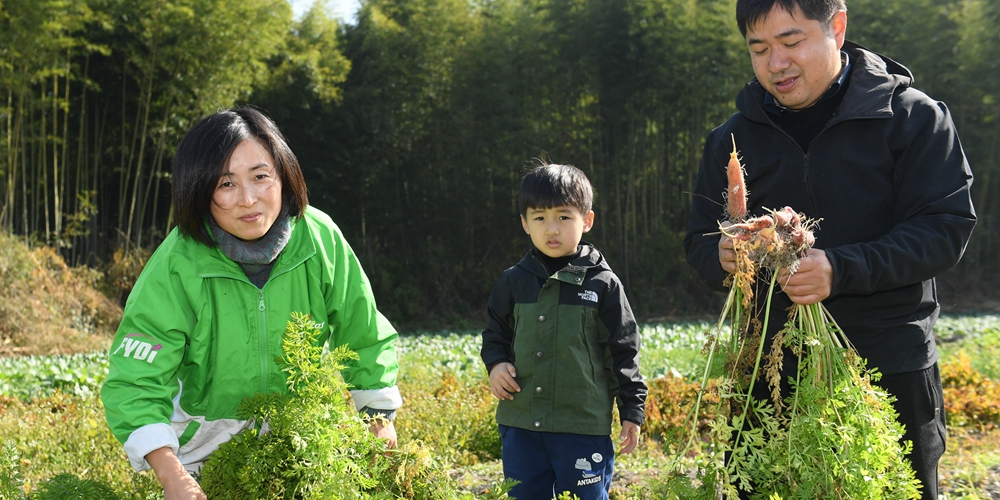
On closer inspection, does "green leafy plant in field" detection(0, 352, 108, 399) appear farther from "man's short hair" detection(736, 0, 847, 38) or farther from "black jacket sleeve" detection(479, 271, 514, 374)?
"man's short hair" detection(736, 0, 847, 38)

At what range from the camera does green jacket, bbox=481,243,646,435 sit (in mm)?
2914

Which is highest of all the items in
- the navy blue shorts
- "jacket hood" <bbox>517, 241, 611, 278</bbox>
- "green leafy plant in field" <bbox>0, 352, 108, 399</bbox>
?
"jacket hood" <bbox>517, 241, 611, 278</bbox>

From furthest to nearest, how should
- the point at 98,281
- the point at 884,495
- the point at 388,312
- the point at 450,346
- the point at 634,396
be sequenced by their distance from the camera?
the point at 388,312 < the point at 98,281 < the point at 450,346 < the point at 634,396 < the point at 884,495

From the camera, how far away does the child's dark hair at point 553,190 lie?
9.95ft

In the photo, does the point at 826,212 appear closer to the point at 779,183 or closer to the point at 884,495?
the point at 779,183

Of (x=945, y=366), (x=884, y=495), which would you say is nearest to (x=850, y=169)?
(x=884, y=495)

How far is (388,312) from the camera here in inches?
592

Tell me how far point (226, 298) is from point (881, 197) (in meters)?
1.88

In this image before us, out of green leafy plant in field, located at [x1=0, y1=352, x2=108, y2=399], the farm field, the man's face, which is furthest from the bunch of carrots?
green leafy plant in field, located at [x1=0, y1=352, x2=108, y2=399]

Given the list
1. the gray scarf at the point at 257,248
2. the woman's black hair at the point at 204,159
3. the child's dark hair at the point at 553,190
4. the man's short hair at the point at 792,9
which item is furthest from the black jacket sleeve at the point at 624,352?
the woman's black hair at the point at 204,159

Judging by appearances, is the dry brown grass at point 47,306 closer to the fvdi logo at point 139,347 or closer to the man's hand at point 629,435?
the fvdi logo at point 139,347

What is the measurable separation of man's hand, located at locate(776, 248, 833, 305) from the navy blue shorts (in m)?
1.23

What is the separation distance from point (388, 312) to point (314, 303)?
42.2 ft

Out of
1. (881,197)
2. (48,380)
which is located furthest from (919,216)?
(48,380)
